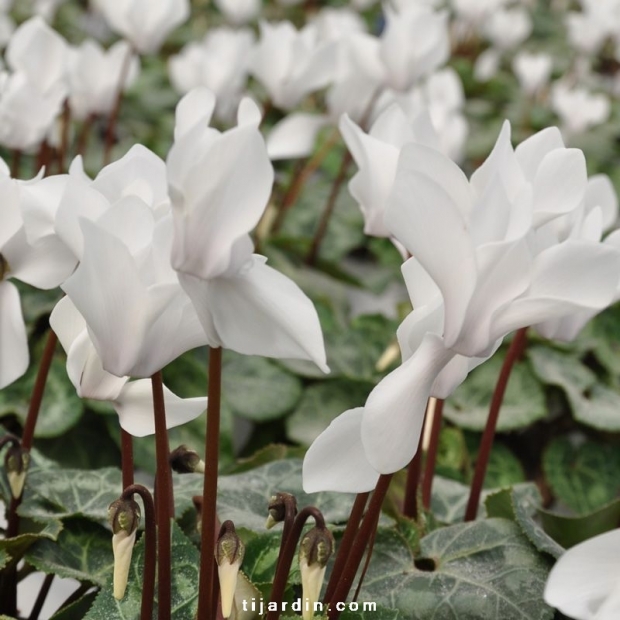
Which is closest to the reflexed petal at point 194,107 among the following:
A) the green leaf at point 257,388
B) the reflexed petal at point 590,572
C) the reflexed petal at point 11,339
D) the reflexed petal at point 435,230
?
the reflexed petal at point 435,230

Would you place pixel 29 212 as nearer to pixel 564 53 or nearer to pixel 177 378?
pixel 177 378

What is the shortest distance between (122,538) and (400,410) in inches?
7.8

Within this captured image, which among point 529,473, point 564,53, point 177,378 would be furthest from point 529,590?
point 564,53

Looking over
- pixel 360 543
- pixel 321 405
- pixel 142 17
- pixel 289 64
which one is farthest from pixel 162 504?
pixel 142 17

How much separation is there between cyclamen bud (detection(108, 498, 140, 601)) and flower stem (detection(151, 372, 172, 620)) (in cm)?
5

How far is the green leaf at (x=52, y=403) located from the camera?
1.38m

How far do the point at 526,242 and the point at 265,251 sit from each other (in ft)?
4.32

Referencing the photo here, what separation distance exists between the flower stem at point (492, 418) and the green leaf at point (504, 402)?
55 centimetres

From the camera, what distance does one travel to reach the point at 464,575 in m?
0.89

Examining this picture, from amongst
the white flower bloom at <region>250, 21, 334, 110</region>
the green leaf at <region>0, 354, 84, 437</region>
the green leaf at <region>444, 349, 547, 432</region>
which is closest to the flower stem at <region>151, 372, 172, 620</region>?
the green leaf at <region>0, 354, 84, 437</region>

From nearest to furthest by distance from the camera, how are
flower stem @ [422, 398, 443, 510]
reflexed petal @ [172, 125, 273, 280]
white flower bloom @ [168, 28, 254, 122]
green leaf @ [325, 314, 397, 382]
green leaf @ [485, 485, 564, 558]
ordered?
reflexed petal @ [172, 125, 273, 280] < green leaf @ [485, 485, 564, 558] < flower stem @ [422, 398, 443, 510] < green leaf @ [325, 314, 397, 382] < white flower bloom @ [168, 28, 254, 122]

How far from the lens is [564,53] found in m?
3.78

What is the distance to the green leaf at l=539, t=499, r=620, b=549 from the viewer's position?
102cm

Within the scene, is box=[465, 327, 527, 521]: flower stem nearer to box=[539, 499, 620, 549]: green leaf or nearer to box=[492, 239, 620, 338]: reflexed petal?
box=[539, 499, 620, 549]: green leaf
